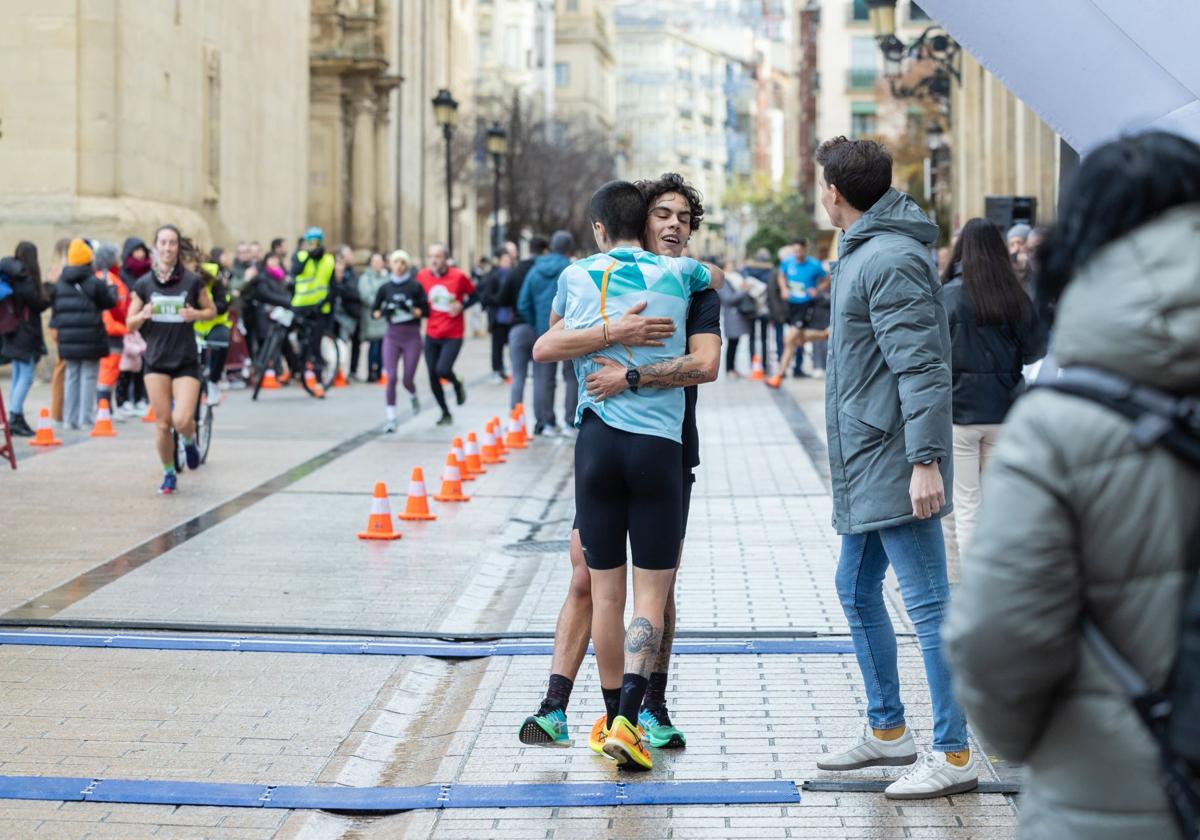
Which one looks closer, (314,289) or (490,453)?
(490,453)

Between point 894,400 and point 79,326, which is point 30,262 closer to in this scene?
point 79,326

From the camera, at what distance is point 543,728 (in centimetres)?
606

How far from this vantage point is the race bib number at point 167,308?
1303 centimetres

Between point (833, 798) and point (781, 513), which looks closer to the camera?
point (833, 798)

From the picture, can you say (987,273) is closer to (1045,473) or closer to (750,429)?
(1045,473)

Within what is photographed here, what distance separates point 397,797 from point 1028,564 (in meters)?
3.42

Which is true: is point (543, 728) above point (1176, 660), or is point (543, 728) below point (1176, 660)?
below

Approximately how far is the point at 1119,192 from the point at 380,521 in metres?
8.72

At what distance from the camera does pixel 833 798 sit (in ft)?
18.4

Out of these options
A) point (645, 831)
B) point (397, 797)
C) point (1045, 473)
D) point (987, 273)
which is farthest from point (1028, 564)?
point (987, 273)

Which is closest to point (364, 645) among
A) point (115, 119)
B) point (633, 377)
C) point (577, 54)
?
point (633, 377)

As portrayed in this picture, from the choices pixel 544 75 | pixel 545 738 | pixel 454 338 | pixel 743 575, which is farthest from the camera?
pixel 544 75

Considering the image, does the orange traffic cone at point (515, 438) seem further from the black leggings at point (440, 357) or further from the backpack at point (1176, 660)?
the backpack at point (1176, 660)

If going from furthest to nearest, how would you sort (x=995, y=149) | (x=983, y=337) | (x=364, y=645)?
(x=995, y=149) → (x=983, y=337) → (x=364, y=645)
